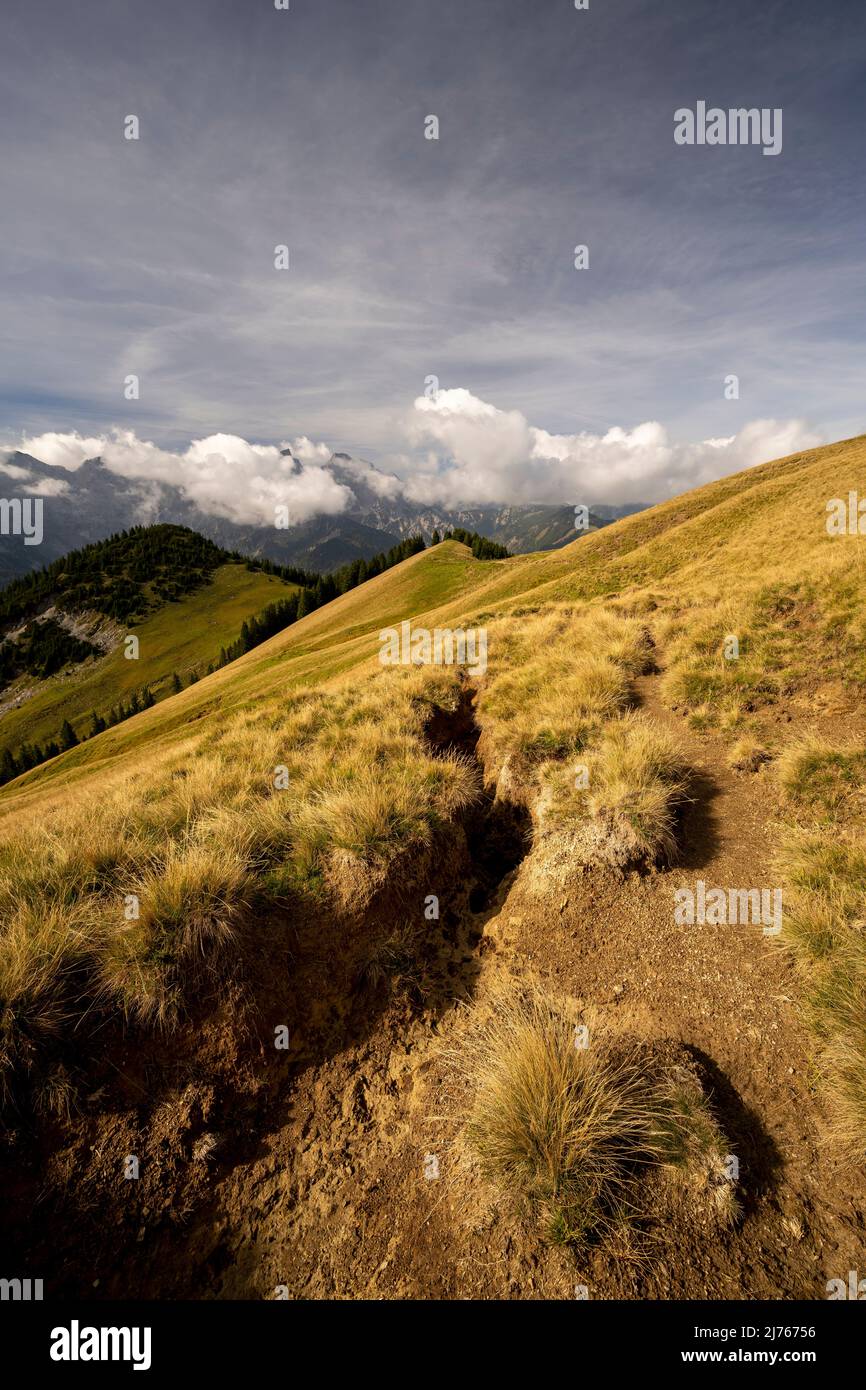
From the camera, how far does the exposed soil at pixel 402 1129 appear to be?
3.88 meters

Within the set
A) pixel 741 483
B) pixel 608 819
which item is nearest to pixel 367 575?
pixel 741 483

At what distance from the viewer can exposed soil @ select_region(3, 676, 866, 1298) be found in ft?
12.7

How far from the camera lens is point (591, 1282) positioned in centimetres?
363

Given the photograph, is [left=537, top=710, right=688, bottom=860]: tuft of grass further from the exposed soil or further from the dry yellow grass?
the dry yellow grass

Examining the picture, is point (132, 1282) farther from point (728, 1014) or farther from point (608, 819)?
point (608, 819)

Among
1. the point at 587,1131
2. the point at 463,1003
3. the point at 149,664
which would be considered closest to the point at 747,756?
the point at 463,1003

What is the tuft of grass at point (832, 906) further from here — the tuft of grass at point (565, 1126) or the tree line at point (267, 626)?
the tree line at point (267, 626)

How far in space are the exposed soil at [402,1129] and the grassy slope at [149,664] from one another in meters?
143

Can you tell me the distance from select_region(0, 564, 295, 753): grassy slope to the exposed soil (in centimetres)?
14310

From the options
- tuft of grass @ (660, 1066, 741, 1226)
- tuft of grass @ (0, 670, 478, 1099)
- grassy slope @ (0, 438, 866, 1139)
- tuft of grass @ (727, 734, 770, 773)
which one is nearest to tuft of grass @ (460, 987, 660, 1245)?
tuft of grass @ (660, 1066, 741, 1226)

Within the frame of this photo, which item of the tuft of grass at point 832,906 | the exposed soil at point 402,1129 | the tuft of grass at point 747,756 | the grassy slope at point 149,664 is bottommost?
the exposed soil at point 402,1129

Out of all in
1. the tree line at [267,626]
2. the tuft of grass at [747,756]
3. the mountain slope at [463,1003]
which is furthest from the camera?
the tree line at [267,626]

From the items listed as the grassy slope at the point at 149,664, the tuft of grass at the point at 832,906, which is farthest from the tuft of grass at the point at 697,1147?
the grassy slope at the point at 149,664

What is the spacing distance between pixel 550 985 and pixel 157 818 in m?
6.64
